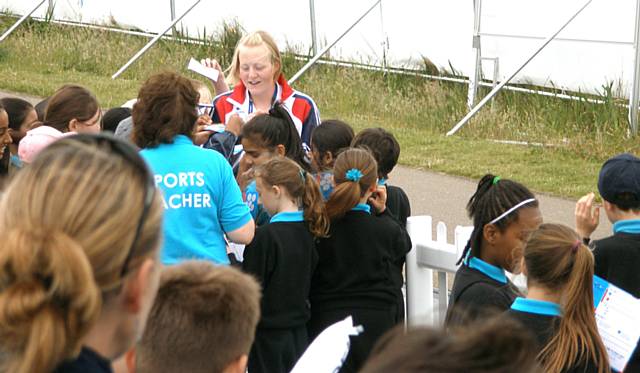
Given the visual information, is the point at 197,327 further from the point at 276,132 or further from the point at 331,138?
the point at 331,138

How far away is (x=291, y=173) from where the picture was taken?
490 centimetres

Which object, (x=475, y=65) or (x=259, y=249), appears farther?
(x=475, y=65)

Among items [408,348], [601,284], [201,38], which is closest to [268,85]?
[601,284]

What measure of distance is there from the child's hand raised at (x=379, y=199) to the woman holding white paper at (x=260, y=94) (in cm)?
96

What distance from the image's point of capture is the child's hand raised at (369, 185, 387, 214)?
521 cm

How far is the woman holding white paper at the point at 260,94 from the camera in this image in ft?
20.2

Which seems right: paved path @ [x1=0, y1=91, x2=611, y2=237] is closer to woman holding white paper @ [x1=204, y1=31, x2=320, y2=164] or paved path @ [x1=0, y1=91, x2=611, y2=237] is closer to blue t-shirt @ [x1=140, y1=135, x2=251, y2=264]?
woman holding white paper @ [x1=204, y1=31, x2=320, y2=164]

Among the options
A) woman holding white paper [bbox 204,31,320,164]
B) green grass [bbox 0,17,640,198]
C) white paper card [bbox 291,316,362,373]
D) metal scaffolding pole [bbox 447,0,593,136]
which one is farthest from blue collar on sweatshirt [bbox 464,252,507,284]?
metal scaffolding pole [bbox 447,0,593,136]

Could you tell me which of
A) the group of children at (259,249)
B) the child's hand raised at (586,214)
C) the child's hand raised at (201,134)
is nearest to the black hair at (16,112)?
the group of children at (259,249)

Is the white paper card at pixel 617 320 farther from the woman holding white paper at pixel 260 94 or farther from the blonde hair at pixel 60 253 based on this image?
the blonde hair at pixel 60 253

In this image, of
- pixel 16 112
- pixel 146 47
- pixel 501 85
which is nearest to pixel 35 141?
pixel 16 112

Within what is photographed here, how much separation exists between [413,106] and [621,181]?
29.3ft

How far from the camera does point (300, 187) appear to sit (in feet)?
16.1

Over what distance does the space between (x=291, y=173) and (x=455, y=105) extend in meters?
8.45
